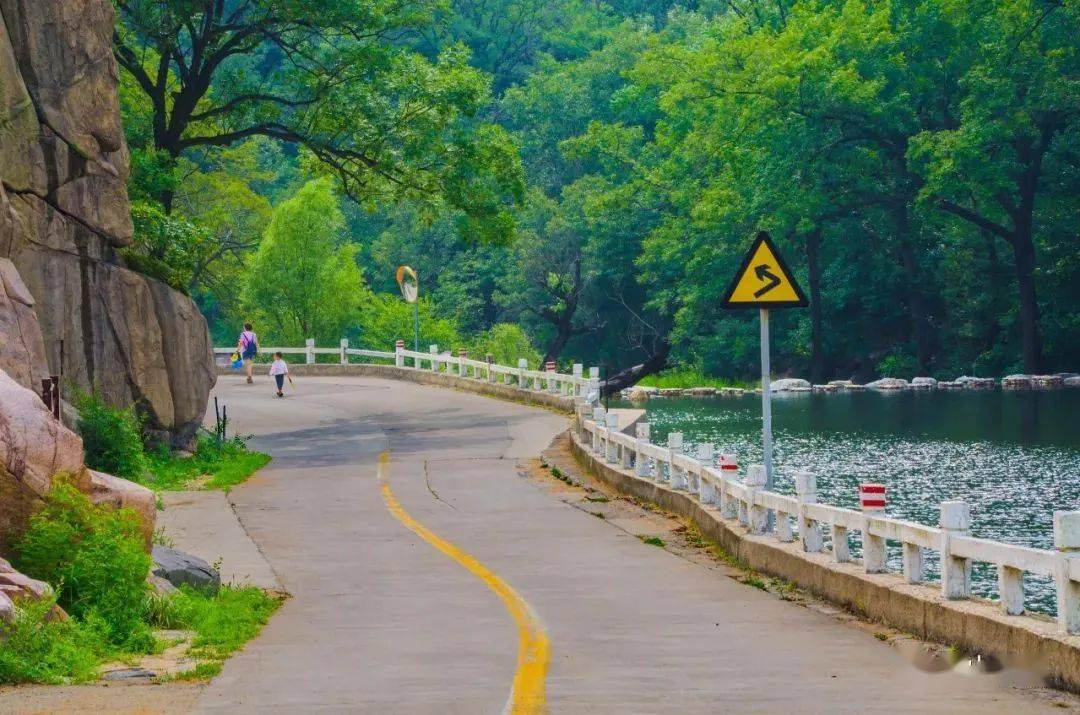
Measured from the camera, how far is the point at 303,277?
237 feet

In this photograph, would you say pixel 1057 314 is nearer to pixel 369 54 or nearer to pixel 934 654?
pixel 369 54

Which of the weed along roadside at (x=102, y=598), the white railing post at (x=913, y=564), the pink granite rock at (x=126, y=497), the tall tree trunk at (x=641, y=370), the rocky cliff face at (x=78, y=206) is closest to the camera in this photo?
the weed along roadside at (x=102, y=598)

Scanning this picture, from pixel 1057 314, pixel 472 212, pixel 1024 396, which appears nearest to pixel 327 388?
pixel 472 212

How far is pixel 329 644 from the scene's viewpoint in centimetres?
1316

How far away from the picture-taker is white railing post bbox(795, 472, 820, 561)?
1650 centimetres

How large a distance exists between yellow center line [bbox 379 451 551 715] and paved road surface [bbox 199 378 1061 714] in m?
0.09

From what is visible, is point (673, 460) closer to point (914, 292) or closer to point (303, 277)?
point (914, 292)

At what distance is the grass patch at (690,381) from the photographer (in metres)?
73.8

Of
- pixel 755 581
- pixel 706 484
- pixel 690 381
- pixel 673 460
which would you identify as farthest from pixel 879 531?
pixel 690 381

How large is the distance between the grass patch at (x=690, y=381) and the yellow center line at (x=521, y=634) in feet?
165

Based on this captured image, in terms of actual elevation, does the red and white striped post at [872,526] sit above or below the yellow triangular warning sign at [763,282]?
below

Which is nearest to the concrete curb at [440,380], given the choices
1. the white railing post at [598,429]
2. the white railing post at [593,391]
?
the white railing post at [593,391]

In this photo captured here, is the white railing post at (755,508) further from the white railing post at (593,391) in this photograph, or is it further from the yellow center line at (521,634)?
the white railing post at (593,391)

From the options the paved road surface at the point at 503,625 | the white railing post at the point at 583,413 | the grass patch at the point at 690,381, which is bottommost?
the paved road surface at the point at 503,625
